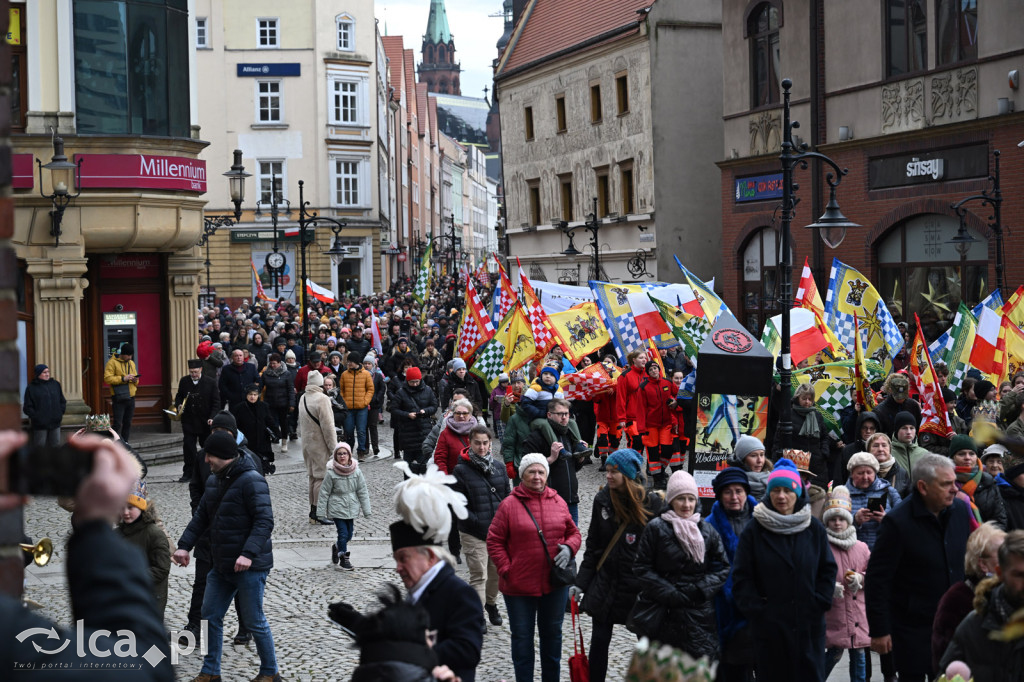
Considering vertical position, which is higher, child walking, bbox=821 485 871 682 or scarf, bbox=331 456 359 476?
scarf, bbox=331 456 359 476

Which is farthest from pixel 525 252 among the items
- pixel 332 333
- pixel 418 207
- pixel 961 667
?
pixel 418 207

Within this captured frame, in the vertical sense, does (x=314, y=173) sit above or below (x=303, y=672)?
above

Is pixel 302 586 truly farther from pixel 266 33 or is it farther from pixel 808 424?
pixel 266 33

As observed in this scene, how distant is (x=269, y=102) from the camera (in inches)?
2270

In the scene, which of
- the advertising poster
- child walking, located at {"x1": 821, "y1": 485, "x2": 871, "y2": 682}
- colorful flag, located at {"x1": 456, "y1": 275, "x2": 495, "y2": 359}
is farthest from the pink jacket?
colorful flag, located at {"x1": 456, "y1": 275, "x2": 495, "y2": 359}

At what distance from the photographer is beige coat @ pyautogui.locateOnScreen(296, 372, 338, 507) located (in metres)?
14.5

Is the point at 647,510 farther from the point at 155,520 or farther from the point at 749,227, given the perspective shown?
the point at 749,227

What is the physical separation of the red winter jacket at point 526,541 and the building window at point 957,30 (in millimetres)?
18874

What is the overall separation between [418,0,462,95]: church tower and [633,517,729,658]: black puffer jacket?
192 metres

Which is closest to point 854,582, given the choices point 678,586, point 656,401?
point 678,586

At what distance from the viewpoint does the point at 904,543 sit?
6.86m

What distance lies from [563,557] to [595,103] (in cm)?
3341

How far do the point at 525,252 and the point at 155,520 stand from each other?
3766cm

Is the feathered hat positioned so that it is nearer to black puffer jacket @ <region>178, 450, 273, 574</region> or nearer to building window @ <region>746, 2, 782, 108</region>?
black puffer jacket @ <region>178, 450, 273, 574</region>
